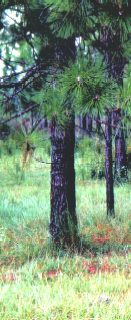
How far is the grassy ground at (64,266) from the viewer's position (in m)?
3.97

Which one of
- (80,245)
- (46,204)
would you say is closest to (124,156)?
(46,204)

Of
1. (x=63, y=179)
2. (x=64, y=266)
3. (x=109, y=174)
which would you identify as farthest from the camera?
(x=109, y=174)

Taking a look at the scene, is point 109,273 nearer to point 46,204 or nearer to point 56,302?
point 56,302

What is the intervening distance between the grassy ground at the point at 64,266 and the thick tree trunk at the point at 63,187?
259 millimetres

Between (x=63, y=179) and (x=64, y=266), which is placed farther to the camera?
(x=63, y=179)

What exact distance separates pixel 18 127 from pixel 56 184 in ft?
4.65

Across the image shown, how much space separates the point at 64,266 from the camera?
5.68m

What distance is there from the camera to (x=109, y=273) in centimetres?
527

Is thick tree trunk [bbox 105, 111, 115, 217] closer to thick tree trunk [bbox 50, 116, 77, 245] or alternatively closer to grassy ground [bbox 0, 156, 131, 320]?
grassy ground [bbox 0, 156, 131, 320]

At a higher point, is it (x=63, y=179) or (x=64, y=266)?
(x=63, y=179)

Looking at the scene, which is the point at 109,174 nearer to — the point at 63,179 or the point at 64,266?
the point at 63,179

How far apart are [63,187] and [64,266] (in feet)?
4.33

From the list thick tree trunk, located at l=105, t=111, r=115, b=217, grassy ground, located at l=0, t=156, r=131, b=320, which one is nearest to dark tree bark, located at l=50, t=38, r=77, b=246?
grassy ground, located at l=0, t=156, r=131, b=320

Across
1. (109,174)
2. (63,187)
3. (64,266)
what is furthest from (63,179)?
(109,174)
